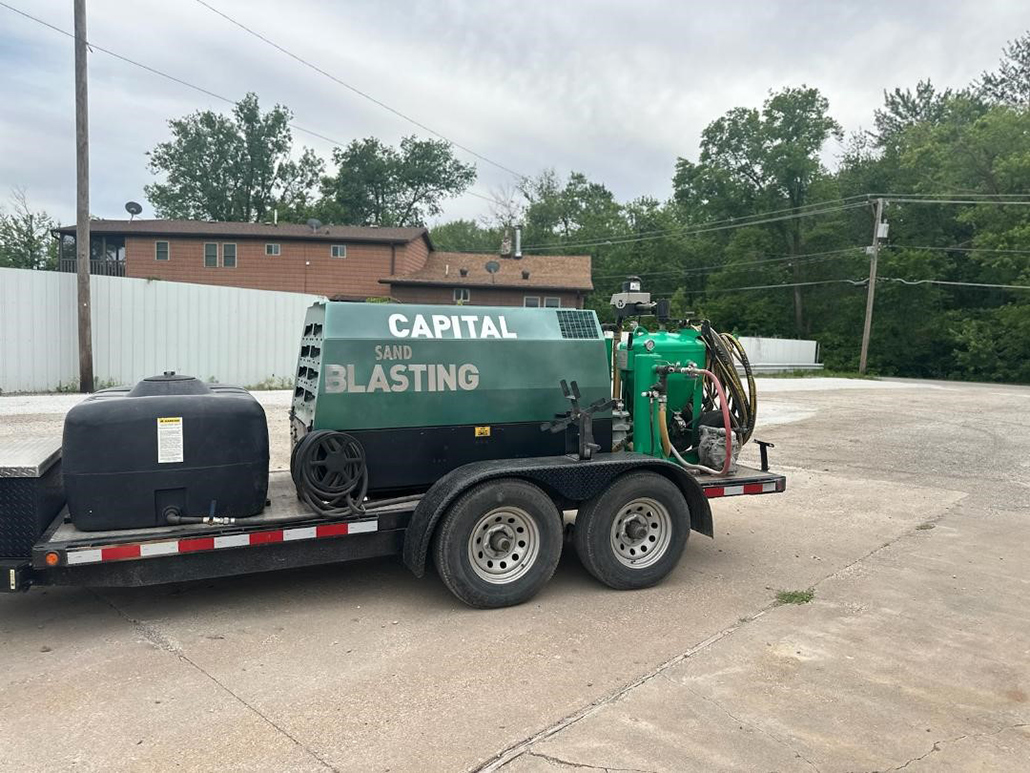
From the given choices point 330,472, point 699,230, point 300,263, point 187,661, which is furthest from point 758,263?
point 187,661

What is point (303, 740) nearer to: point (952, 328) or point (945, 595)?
point (945, 595)

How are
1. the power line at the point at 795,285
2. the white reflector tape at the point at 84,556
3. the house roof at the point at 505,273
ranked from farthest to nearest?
1. the power line at the point at 795,285
2. the house roof at the point at 505,273
3. the white reflector tape at the point at 84,556

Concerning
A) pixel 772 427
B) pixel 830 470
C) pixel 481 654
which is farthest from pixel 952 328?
pixel 481 654

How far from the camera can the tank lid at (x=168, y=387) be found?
4.50 metres

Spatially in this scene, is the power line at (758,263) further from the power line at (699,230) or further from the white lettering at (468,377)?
the white lettering at (468,377)

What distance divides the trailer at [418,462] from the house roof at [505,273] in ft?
92.3

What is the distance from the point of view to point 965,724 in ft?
11.7

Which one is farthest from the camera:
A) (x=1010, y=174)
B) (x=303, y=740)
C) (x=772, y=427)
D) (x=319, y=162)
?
(x=319, y=162)

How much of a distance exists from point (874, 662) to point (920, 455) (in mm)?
8951

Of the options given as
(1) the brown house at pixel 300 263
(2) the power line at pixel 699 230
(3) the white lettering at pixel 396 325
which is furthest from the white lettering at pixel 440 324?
(2) the power line at pixel 699 230

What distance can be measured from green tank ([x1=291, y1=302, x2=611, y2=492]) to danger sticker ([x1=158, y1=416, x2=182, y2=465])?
84 cm

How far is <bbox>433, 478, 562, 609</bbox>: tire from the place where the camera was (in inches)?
185

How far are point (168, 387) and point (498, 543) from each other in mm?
2250

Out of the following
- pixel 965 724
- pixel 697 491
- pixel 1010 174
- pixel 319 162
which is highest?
pixel 319 162
